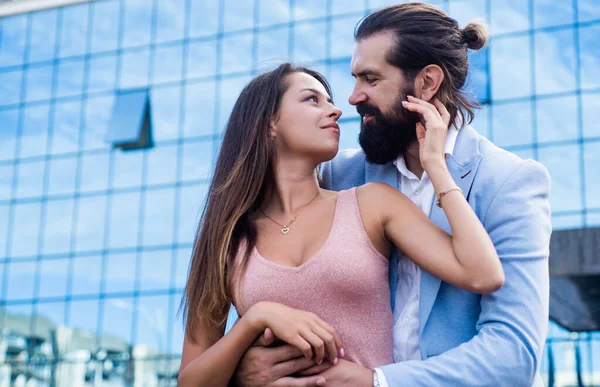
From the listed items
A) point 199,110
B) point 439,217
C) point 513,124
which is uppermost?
point 199,110

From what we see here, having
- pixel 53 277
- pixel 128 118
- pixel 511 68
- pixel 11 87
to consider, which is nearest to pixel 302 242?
pixel 511 68

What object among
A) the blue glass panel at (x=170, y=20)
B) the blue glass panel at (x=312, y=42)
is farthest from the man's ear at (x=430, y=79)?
the blue glass panel at (x=170, y=20)

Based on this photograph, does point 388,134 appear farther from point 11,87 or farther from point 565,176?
point 11,87

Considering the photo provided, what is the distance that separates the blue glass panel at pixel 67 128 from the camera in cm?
3231

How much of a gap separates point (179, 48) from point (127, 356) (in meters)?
10.1

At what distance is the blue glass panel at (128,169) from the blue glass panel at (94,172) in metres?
0.43

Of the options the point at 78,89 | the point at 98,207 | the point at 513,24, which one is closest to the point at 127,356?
the point at 98,207

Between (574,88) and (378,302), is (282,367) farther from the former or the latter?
(574,88)

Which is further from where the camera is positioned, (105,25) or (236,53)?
(105,25)

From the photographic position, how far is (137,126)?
30.1 metres

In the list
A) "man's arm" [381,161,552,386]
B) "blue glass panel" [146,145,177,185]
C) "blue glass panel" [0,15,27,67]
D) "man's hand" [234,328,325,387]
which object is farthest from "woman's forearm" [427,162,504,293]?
"blue glass panel" [0,15,27,67]

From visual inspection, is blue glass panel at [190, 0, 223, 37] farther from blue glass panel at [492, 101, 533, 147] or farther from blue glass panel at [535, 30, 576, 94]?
blue glass panel at [535, 30, 576, 94]

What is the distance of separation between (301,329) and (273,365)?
0.68 feet

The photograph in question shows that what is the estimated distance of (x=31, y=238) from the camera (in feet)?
106
